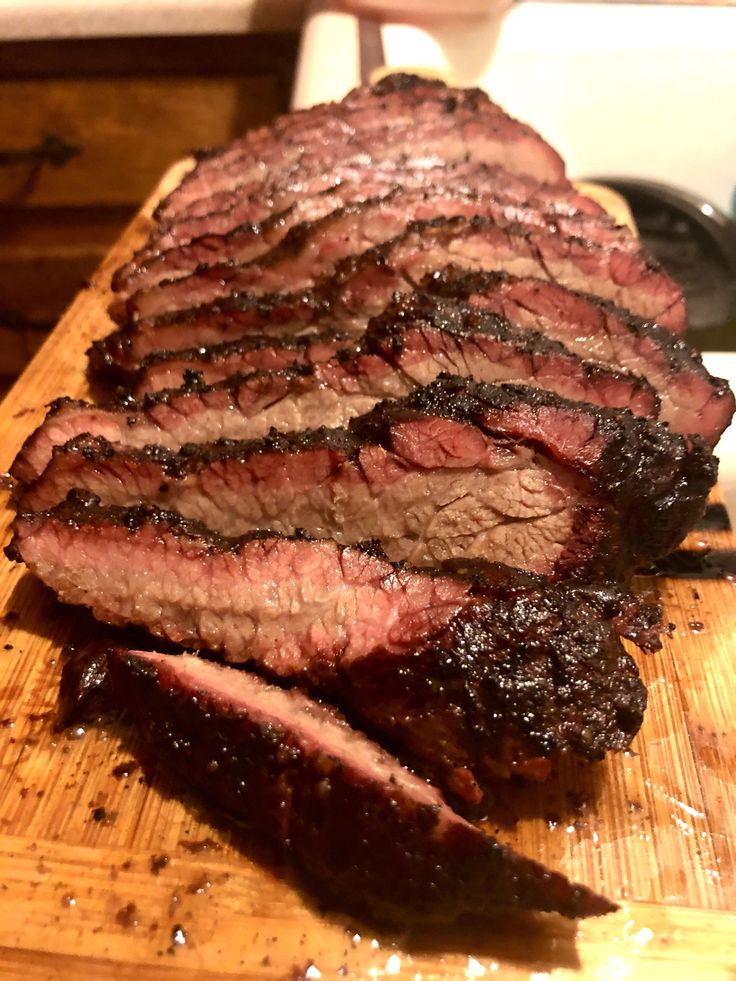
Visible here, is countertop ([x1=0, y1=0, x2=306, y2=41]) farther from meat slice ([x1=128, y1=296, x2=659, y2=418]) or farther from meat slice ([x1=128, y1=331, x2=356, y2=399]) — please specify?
meat slice ([x1=128, y1=296, x2=659, y2=418])

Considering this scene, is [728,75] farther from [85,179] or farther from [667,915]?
[667,915]

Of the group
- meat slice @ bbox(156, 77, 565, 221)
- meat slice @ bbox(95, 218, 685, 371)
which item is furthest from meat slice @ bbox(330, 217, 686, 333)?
meat slice @ bbox(156, 77, 565, 221)

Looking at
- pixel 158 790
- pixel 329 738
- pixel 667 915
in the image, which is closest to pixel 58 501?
pixel 158 790

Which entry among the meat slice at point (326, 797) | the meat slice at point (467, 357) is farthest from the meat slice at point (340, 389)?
the meat slice at point (326, 797)

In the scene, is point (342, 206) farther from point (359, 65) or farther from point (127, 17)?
point (127, 17)

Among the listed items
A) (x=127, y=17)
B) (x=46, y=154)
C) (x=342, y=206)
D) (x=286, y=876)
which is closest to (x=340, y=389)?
(x=342, y=206)

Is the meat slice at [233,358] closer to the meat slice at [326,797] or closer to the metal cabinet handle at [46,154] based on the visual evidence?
the meat slice at [326,797]
